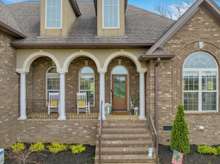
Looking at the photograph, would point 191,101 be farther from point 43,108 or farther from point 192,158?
point 43,108

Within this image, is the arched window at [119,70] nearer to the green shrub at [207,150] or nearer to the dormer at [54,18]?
the dormer at [54,18]

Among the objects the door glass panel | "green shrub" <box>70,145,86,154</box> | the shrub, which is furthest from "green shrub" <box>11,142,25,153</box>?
the shrub

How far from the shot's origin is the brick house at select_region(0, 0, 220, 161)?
31.1 feet

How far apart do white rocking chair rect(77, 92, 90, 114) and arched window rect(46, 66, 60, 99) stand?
144cm

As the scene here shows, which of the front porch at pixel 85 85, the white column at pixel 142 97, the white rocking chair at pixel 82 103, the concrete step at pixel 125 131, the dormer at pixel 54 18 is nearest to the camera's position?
the concrete step at pixel 125 131

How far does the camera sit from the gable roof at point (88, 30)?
10.0 meters

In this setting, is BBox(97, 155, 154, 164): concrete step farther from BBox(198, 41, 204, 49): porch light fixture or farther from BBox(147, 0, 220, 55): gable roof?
BBox(198, 41, 204, 49): porch light fixture

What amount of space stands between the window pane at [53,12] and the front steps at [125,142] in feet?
17.7

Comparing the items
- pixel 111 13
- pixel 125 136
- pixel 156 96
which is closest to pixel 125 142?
pixel 125 136

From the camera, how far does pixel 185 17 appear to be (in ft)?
30.1

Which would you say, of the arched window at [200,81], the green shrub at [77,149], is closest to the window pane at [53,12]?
the green shrub at [77,149]

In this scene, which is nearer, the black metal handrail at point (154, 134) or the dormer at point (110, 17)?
the black metal handrail at point (154, 134)

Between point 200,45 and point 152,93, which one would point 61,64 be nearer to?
point 152,93

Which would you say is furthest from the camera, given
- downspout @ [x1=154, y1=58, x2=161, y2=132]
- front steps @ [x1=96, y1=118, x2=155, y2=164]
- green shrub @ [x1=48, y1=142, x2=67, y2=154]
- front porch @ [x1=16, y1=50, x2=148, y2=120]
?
front porch @ [x1=16, y1=50, x2=148, y2=120]
